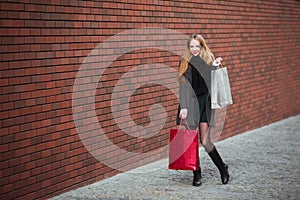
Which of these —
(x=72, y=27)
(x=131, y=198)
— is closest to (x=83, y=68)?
(x=72, y=27)

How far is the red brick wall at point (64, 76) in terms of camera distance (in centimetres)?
558

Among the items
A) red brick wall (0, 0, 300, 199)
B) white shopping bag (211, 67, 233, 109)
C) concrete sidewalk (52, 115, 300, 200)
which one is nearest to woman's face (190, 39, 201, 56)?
white shopping bag (211, 67, 233, 109)

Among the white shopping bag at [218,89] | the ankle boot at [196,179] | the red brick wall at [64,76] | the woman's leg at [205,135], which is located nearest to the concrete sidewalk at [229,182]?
the ankle boot at [196,179]

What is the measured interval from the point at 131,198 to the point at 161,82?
246cm

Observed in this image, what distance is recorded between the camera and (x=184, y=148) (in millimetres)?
6461

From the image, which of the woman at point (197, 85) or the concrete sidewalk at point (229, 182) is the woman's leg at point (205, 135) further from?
the concrete sidewalk at point (229, 182)

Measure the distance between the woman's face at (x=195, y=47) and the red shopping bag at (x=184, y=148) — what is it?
88 centimetres

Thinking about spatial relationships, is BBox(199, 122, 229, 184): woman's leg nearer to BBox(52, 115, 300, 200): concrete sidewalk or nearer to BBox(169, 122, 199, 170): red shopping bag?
BBox(52, 115, 300, 200): concrete sidewalk

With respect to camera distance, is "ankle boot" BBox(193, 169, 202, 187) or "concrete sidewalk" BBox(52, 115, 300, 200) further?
"ankle boot" BBox(193, 169, 202, 187)

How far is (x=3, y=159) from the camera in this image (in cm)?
551

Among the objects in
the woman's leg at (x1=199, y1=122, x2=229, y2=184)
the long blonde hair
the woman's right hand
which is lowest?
the woman's leg at (x1=199, y1=122, x2=229, y2=184)

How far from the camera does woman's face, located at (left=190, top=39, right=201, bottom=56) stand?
6.68 meters

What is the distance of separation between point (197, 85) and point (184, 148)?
75 centimetres

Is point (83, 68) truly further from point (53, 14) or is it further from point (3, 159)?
point (3, 159)
